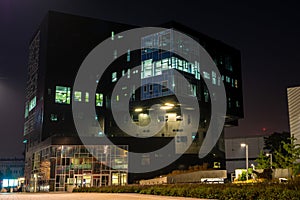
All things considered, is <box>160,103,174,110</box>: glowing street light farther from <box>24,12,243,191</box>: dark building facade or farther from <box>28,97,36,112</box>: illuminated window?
<box>28,97,36,112</box>: illuminated window

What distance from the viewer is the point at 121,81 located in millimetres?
73312

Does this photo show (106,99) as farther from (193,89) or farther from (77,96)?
(193,89)

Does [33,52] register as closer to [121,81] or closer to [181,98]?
[121,81]

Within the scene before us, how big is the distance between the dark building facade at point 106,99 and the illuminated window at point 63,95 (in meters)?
0.18

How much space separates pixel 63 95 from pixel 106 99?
8.38 metres

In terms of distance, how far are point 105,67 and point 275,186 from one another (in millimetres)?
61522

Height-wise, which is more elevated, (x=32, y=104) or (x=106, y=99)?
(x=106, y=99)

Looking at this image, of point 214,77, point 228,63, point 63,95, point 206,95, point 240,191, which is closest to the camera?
point 240,191

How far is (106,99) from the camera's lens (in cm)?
7450

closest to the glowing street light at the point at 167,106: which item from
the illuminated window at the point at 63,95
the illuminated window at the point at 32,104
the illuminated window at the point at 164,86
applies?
the illuminated window at the point at 164,86

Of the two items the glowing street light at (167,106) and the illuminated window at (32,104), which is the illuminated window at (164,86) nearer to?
the glowing street light at (167,106)

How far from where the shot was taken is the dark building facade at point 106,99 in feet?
182

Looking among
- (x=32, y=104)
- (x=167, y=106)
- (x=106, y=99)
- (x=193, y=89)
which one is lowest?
(x=167, y=106)

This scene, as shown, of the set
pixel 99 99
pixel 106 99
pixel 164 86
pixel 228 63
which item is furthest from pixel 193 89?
pixel 99 99
